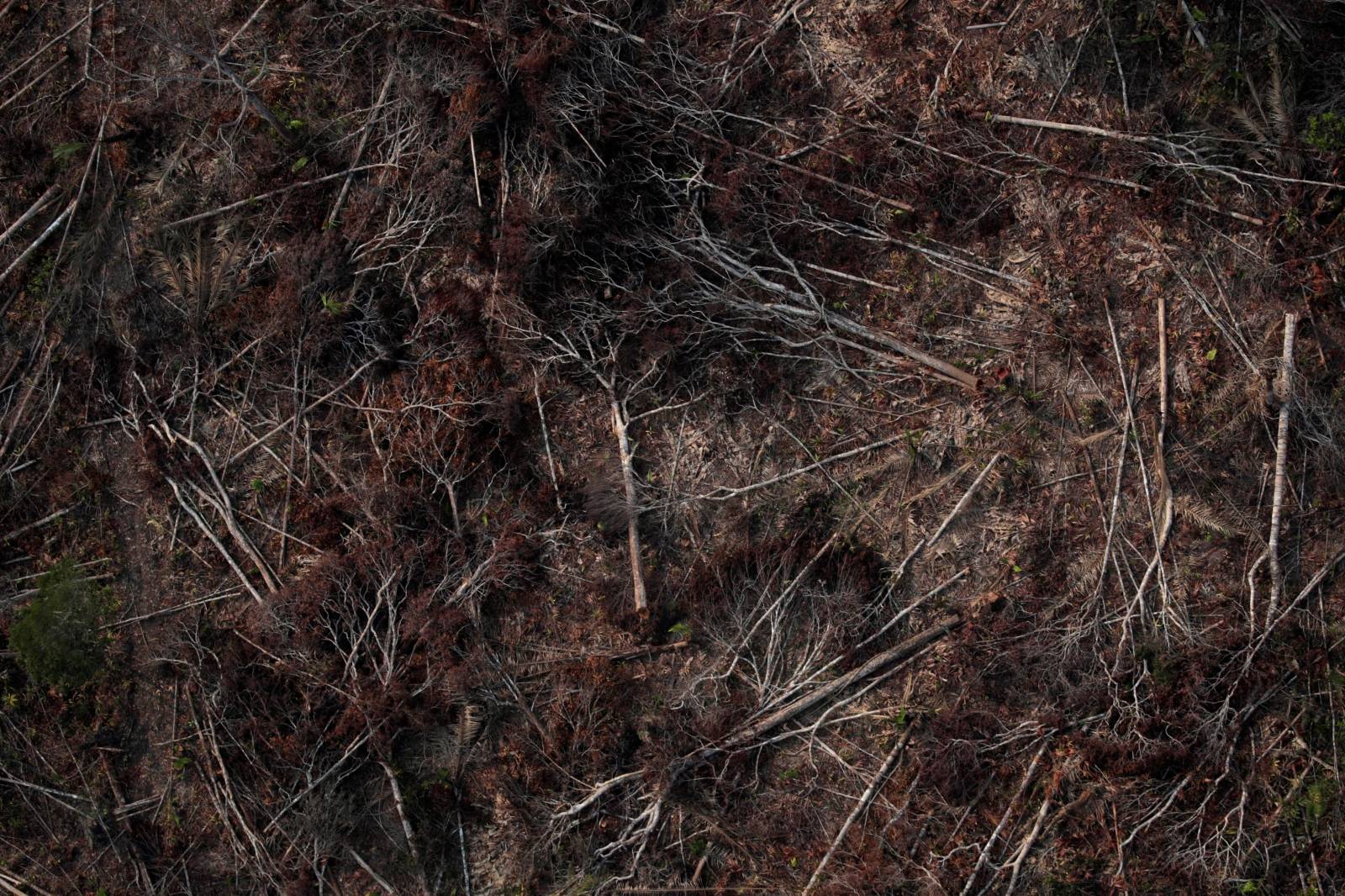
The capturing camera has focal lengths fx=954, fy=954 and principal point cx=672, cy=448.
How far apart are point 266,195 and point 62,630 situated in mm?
3848

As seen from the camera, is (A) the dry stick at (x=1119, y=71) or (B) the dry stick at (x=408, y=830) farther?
(B) the dry stick at (x=408, y=830)

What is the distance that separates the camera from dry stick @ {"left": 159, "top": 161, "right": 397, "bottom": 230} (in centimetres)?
782

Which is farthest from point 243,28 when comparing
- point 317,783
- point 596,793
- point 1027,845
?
point 1027,845

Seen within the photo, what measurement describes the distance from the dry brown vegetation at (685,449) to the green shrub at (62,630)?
0.30 feet

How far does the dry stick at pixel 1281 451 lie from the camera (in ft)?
22.9

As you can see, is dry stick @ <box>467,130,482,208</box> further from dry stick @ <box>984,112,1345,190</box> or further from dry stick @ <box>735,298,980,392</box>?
dry stick @ <box>984,112,1345,190</box>

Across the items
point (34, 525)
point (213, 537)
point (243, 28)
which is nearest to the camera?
point (213, 537)

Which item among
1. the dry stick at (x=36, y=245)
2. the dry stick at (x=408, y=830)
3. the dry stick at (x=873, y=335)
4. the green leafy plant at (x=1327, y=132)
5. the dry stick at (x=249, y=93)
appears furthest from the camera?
the dry stick at (x=36, y=245)

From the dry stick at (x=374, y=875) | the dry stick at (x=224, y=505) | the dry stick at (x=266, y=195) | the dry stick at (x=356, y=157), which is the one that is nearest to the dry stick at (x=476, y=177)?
the dry stick at (x=266, y=195)

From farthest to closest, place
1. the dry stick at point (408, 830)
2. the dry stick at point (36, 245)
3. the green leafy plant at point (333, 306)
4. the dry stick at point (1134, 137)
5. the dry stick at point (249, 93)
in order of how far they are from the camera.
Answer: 1. the dry stick at point (36, 245)
2. the green leafy plant at point (333, 306)
3. the dry stick at point (249, 93)
4. the dry stick at point (408, 830)
5. the dry stick at point (1134, 137)

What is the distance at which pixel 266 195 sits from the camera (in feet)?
25.9

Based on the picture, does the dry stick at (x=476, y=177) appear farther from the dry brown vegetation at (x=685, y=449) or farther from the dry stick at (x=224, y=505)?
the dry stick at (x=224, y=505)

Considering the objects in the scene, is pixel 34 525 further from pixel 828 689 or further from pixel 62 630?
pixel 828 689

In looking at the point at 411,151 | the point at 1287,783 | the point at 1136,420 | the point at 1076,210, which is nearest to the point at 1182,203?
the point at 1076,210
